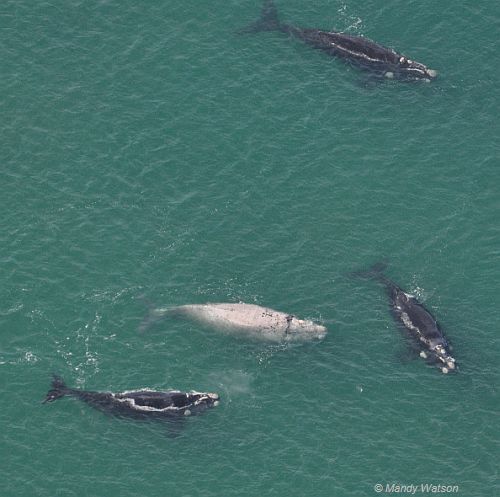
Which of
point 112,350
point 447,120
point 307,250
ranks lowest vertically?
point 112,350

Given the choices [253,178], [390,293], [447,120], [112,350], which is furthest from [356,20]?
[112,350]

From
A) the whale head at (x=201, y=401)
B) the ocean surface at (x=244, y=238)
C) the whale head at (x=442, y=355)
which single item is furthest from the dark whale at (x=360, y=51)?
the whale head at (x=201, y=401)

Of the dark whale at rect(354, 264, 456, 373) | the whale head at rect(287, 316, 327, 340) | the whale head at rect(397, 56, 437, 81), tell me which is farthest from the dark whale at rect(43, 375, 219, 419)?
the whale head at rect(397, 56, 437, 81)

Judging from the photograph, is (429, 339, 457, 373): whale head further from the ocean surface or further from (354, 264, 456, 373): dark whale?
the ocean surface

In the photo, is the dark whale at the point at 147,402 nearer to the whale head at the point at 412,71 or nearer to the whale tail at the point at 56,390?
the whale tail at the point at 56,390

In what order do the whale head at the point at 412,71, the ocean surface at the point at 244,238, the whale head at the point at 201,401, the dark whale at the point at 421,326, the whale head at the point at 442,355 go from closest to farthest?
the ocean surface at the point at 244,238 → the whale head at the point at 201,401 → the whale head at the point at 442,355 → the dark whale at the point at 421,326 → the whale head at the point at 412,71

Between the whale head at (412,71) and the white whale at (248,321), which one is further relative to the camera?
the whale head at (412,71)

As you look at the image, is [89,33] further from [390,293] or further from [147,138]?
[390,293]
